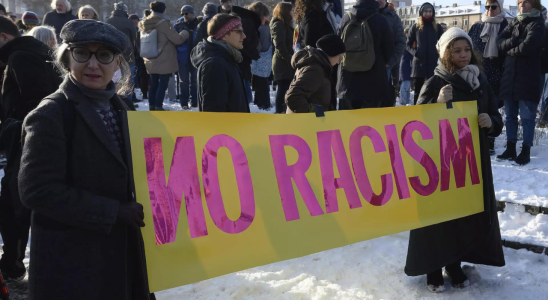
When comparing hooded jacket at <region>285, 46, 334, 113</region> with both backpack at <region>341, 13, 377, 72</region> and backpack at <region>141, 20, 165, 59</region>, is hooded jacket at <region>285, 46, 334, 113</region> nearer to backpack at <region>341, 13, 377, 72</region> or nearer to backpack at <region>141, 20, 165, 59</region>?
backpack at <region>341, 13, 377, 72</region>

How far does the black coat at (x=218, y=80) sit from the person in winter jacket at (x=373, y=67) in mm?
2409

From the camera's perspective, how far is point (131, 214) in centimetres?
214

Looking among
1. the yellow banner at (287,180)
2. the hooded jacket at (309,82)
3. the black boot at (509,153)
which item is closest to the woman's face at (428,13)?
the black boot at (509,153)

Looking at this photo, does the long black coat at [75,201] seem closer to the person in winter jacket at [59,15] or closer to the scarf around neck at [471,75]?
the scarf around neck at [471,75]

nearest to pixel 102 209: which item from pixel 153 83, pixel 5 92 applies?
pixel 5 92

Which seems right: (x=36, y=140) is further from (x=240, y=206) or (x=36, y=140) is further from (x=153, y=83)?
(x=153, y=83)

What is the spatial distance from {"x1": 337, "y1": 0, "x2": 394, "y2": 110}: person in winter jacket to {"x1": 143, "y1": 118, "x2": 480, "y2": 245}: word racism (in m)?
3.00

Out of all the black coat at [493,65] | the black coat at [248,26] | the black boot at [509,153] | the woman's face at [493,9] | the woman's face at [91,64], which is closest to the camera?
the woman's face at [91,64]

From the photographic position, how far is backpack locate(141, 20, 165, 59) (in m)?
9.31

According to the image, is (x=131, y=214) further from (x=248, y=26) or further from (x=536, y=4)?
(x=536, y=4)

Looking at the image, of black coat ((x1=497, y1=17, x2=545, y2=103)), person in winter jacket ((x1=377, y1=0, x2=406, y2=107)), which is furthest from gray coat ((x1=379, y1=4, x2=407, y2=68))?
black coat ((x1=497, y1=17, x2=545, y2=103))

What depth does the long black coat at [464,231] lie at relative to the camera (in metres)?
3.65

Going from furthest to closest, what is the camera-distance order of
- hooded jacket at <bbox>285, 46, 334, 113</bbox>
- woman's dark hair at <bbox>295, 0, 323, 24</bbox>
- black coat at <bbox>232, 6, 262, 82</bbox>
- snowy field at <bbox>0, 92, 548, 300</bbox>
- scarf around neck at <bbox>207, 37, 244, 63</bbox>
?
black coat at <bbox>232, 6, 262, 82</bbox> < woman's dark hair at <bbox>295, 0, 323, 24</bbox> < scarf around neck at <bbox>207, 37, 244, 63</bbox> < hooded jacket at <bbox>285, 46, 334, 113</bbox> < snowy field at <bbox>0, 92, 548, 300</bbox>

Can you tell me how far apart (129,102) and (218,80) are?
0.80 metres
